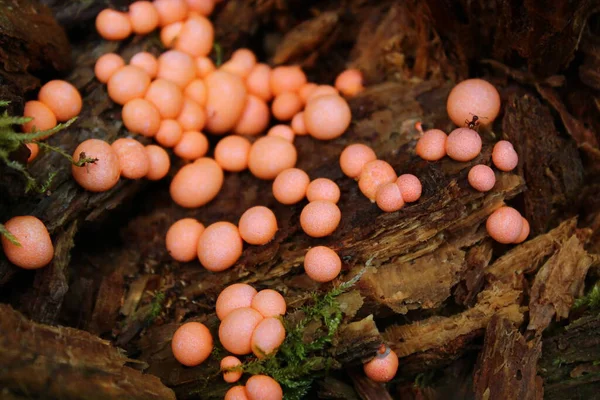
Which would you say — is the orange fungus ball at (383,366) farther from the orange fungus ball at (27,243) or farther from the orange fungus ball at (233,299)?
the orange fungus ball at (27,243)

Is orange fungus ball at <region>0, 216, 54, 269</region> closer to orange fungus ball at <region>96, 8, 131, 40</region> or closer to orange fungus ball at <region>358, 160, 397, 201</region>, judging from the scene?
orange fungus ball at <region>96, 8, 131, 40</region>

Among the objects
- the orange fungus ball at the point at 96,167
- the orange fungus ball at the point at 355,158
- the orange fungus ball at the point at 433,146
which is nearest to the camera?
the orange fungus ball at the point at 96,167

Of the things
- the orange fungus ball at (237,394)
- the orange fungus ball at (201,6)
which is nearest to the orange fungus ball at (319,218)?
the orange fungus ball at (237,394)

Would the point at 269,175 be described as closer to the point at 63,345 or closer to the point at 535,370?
the point at 63,345

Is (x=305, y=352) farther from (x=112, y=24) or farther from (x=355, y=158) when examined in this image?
(x=112, y=24)

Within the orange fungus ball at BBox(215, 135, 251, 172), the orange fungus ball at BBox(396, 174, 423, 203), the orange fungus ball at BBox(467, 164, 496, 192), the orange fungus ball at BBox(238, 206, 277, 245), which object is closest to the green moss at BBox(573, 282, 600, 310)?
the orange fungus ball at BBox(467, 164, 496, 192)

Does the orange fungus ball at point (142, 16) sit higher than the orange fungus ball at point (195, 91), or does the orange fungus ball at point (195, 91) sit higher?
the orange fungus ball at point (142, 16)
